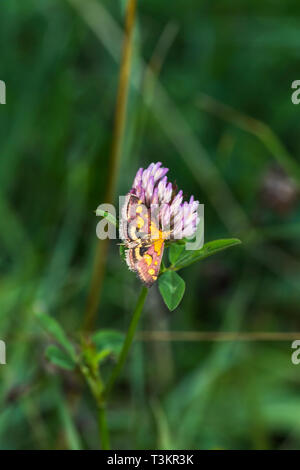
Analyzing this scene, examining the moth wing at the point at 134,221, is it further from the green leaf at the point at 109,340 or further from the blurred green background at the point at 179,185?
the blurred green background at the point at 179,185

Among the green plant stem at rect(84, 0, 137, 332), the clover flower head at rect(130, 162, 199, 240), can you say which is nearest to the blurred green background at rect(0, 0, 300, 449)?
the green plant stem at rect(84, 0, 137, 332)

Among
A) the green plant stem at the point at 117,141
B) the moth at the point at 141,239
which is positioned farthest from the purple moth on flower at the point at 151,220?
the green plant stem at the point at 117,141

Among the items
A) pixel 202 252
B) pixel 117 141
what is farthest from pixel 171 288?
pixel 117 141

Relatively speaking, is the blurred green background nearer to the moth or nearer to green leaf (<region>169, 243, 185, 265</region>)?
green leaf (<region>169, 243, 185, 265</region>)

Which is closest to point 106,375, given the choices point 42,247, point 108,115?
point 42,247

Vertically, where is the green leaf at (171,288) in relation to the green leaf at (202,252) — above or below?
below
